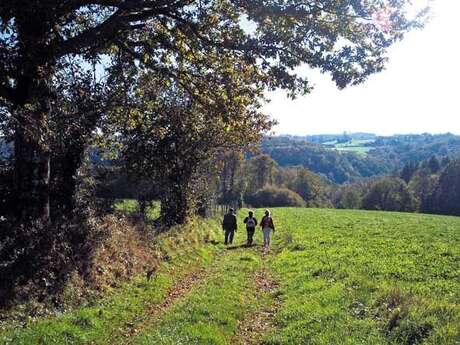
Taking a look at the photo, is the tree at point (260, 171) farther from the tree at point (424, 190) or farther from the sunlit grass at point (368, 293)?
the sunlit grass at point (368, 293)

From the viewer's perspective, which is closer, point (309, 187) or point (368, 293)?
point (368, 293)

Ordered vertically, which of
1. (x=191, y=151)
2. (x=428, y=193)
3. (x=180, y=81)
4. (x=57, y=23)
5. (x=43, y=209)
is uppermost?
(x=57, y=23)

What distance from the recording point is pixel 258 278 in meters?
17.1

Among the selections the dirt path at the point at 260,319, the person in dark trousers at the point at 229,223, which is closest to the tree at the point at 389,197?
the person in dark trousers at the point at 229,223

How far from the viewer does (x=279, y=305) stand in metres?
13.0

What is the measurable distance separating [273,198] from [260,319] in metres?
93.0

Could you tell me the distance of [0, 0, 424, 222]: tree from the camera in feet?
36.8

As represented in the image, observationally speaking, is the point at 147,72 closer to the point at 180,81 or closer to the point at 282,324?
the point at 180,81

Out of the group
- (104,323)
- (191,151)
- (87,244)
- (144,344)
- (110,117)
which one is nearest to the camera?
(144,344)

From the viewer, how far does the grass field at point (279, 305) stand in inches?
364

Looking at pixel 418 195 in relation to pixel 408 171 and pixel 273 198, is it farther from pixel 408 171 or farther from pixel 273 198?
pixel 408 171

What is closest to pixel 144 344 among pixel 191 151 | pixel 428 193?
pixel 191 151

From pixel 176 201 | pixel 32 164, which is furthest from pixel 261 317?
pixel 176 201

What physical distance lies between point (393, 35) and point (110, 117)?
11.1m
